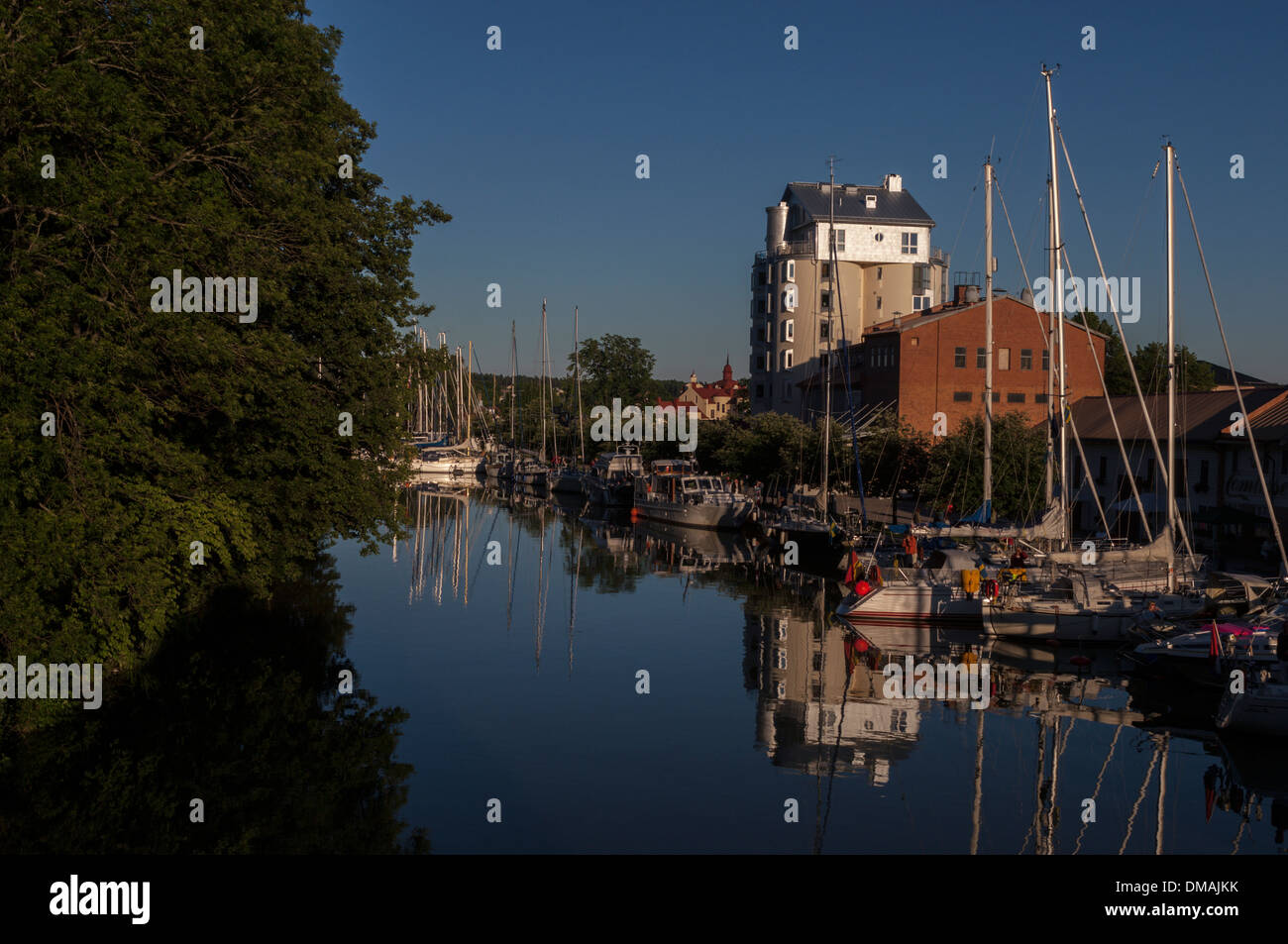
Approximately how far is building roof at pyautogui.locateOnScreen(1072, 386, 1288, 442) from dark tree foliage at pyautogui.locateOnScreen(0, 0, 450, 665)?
1431 inches

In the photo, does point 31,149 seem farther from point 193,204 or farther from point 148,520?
point 148,520

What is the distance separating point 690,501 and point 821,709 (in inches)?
1758

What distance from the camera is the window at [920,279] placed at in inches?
4218

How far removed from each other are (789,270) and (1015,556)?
67.7m

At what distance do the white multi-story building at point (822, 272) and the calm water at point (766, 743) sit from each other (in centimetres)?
6355

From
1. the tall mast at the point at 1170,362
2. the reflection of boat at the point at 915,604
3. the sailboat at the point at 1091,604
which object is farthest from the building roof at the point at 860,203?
the reflection of boat at the point at 915,604

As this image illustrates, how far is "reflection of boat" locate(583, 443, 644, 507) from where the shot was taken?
3334 inches

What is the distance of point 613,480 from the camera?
287ft

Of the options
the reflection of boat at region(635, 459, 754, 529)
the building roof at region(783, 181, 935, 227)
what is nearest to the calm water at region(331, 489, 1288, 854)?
the reflection of boat at region(635, 459, 754, 529)

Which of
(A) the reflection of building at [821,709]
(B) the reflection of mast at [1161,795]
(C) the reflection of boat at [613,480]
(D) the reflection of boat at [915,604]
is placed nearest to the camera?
(B) the reflection of mast at [1161,795]

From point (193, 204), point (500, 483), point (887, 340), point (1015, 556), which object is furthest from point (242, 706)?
point (500, 483)

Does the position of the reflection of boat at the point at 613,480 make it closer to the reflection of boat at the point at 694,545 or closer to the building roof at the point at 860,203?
the reflection of boat at the point at 694,545

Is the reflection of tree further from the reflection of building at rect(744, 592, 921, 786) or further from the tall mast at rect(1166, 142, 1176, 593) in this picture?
the tall mast at rect(1166, 142, 1176, 593)

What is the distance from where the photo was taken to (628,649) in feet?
111
